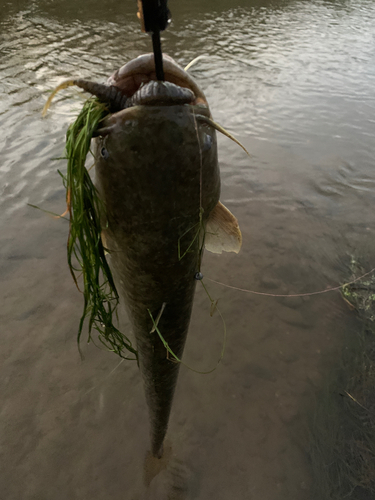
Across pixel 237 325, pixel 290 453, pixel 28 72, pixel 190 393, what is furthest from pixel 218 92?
pixel 290 453

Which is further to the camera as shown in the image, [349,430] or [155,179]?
[349,430]

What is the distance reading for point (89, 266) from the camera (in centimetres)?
134

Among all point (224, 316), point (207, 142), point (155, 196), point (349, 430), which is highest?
point (207, 142)

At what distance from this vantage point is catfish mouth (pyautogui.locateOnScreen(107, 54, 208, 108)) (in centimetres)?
100

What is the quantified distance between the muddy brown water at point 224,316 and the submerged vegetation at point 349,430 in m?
0.13

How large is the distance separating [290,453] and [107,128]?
321 cm

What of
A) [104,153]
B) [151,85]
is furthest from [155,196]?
[151,85]

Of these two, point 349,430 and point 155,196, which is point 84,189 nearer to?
point 155,196

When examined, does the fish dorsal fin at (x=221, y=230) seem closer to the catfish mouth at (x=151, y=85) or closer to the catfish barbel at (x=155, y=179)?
the catfish barbel at (x=155, y=179)

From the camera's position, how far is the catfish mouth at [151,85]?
1.00 m

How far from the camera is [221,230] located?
1548mm

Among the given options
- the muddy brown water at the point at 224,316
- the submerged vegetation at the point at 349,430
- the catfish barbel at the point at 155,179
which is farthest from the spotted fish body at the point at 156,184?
the submerged vegetation at the point at 349,430

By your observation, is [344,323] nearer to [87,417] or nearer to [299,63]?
[87,417]

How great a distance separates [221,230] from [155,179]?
1.88ft
